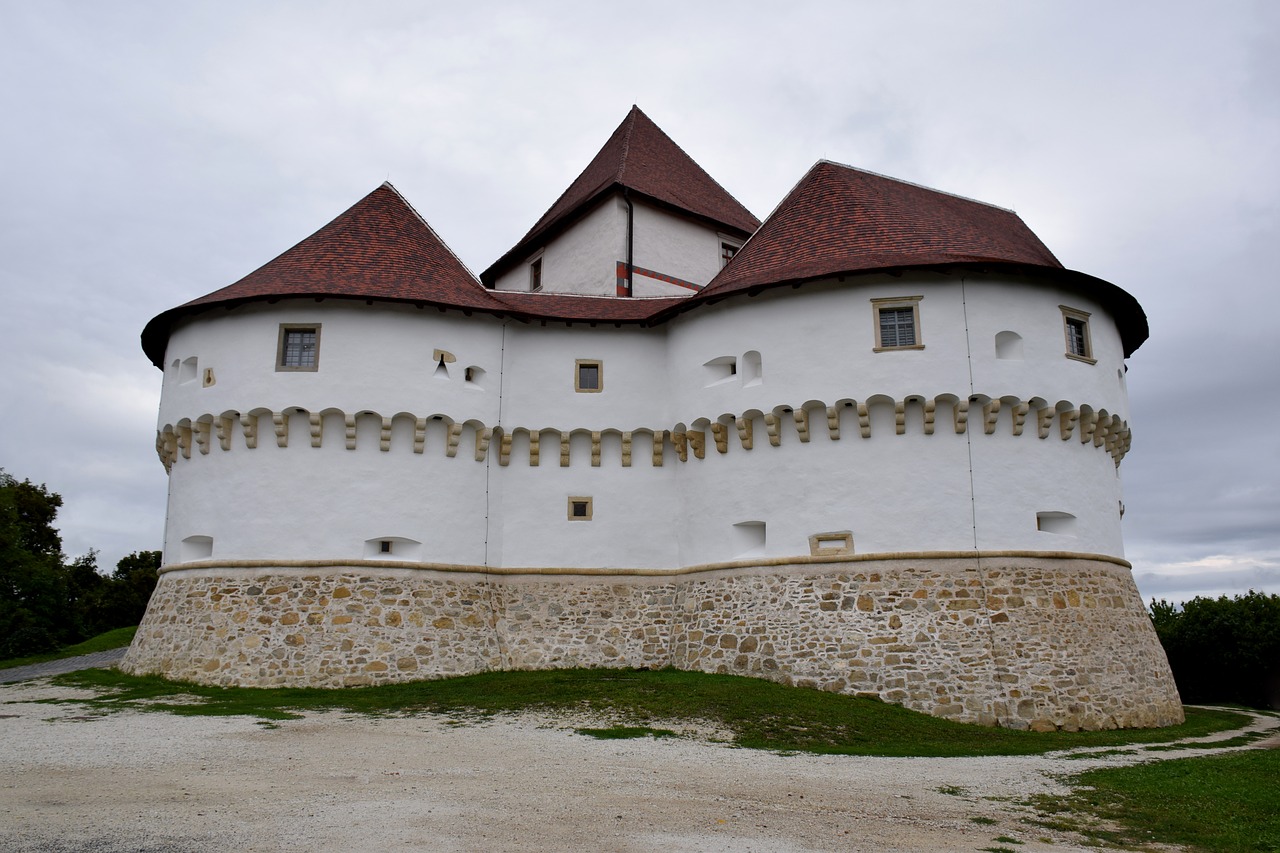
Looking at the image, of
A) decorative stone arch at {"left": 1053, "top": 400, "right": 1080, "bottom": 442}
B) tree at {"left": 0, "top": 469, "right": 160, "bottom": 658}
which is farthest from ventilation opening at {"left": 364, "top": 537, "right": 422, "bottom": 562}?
tree at {"left": 0, "top": 469, "right": 160, "bottom": 658}

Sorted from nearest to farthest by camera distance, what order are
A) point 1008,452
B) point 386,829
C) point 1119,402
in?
point 386,829, point 1008,452, point 1119,402

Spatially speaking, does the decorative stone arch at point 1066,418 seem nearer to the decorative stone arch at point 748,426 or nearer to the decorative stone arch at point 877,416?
the decorative stone arch at point 877,416

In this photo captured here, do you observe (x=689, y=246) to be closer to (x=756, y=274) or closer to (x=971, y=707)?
(x=756, y=274)

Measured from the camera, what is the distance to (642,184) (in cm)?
2648

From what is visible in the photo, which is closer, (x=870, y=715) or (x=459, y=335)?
(x=870, y=715)

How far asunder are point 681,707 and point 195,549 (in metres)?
11.0

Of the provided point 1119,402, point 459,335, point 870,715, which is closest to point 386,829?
point 870,715

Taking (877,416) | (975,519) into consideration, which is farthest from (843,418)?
(975,519)

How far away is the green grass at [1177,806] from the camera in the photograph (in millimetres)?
8977

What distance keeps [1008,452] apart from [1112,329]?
4.41m

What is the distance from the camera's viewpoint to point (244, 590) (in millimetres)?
18938

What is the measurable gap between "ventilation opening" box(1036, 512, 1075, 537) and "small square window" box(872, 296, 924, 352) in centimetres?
408

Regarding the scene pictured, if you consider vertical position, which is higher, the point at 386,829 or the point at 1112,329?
the point at 1112,329

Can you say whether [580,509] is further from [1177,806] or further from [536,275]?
[1177,806]
